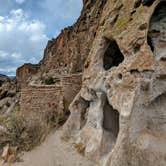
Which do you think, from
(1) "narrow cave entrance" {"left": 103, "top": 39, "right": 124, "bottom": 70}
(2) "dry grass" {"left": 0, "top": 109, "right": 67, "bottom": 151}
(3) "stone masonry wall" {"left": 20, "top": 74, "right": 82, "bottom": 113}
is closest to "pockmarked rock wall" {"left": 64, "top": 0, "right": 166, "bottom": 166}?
(1) "narrow cave entrance" {"left": 103, "top": 39, "right": 124, "bottom": 70}

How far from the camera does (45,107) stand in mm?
9094

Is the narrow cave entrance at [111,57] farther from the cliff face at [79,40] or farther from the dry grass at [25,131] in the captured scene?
the cliff face at [79,40]

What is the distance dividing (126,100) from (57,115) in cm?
444

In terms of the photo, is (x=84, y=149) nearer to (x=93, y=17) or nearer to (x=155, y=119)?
(x=155, y=119)

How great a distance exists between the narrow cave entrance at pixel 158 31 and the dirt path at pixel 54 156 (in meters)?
3.43

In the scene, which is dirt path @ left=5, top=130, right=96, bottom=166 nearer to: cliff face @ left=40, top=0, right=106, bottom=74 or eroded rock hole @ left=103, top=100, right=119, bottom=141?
eroded rock hole @ left=103, top=100, right=119, bottom=141

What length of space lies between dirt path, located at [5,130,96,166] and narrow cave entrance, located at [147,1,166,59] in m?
3.43

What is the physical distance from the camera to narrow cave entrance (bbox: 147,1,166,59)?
223 inches

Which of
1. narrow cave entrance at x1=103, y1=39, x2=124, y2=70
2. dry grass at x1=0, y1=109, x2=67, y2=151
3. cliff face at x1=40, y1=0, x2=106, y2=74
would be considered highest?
cliff face at x1=40, y1=0, x2=106, y2=74

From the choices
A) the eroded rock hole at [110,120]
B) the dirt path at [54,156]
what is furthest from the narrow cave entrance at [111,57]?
the dirt path at [54,156]

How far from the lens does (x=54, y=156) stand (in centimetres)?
641

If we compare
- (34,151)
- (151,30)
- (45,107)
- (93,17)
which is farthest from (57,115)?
(93,17)

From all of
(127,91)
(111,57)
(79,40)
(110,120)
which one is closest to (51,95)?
(111,57)

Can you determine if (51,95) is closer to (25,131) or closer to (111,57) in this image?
(25,131)
